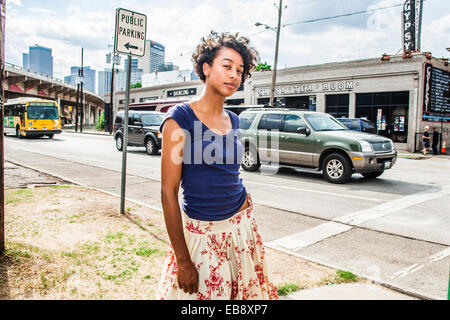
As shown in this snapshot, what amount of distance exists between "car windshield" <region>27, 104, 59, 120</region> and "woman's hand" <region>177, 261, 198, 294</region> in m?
29.9

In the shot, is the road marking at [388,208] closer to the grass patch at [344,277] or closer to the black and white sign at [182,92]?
the grass patch at [344,277]

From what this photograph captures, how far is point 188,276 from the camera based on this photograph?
5.90ft

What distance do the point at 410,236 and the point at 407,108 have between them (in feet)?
68.0

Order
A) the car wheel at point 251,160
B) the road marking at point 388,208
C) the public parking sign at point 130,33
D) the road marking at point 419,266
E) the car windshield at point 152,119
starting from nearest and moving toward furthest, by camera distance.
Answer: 1. the road marking at point 419,266
2. the public parking sign at point 130,33
3. the road marking at point 388,208
4. the car wheel at point 251,160
5. the car windshield at point 152,119

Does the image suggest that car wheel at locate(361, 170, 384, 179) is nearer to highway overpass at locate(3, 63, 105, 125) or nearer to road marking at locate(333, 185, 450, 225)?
road marking at locate(333, 185, 450, 225)

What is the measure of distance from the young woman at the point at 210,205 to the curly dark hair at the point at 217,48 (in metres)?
0.01

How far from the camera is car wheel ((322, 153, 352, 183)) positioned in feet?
31.1

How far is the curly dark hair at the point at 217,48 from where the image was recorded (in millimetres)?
2146

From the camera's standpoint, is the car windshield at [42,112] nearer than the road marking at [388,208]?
No

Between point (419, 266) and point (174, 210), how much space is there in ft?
11.2

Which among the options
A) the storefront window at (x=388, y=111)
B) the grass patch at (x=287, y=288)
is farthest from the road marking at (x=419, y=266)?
the storefront window at (x=388, y=111)

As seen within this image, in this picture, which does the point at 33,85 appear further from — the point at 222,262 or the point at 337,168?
the point at 222,262

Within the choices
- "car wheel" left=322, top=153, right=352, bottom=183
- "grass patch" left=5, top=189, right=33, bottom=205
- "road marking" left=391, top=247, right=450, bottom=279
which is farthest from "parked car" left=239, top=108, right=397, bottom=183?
"grass patch" left=5, top=189, right=33, bottom=205
